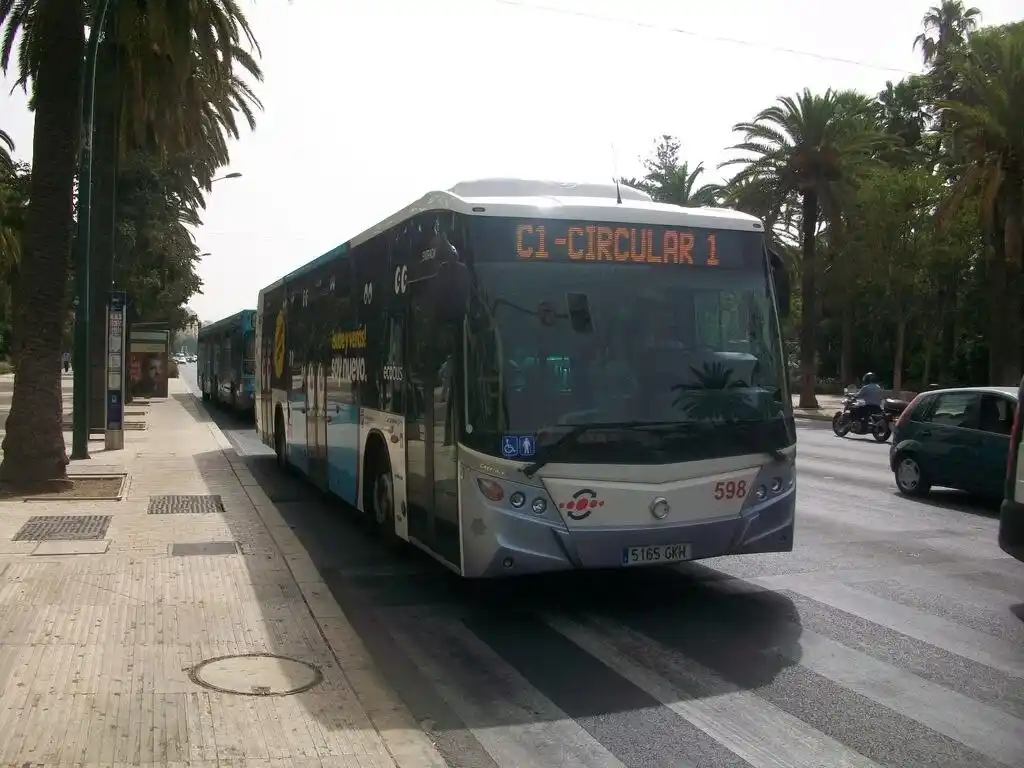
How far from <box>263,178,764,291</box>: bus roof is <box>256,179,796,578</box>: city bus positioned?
0.02 m

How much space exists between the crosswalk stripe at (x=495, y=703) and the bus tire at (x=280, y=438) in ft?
Result: 29.2

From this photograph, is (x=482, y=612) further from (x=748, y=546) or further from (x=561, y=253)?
(x=561, y=253)

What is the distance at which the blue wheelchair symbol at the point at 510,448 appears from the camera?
23.1 feet

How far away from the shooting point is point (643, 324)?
747cm

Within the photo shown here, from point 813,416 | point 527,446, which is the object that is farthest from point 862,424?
point 527,446

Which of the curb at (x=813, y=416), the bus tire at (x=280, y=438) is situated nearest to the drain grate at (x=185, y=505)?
the bus tire at (x=280, y=438)

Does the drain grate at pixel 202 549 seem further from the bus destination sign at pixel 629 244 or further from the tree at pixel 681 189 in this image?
the tree at pixel 681 189

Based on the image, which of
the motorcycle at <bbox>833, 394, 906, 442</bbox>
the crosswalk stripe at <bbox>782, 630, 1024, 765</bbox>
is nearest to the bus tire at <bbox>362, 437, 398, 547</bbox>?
the crosswalk stripe at <bbox>782, 630, 1024, 765</bbox>

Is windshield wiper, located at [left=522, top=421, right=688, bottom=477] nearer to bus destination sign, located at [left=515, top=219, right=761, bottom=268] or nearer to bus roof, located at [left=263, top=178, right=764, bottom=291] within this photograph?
bus destination sign, located at [left=515, top=219, right=761, bottom=268]

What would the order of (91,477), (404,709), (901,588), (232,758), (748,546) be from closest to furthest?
(232,758) → (404,709) → (748,546) → (901,588) → (91,477)

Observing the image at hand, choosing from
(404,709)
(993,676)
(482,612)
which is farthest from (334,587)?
(993,676)

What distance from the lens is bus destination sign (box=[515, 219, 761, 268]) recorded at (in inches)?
292

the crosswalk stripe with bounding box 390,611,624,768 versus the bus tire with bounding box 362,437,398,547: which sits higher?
the bus tire with bounding box 362,437,398,547

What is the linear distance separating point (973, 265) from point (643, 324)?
128ft
